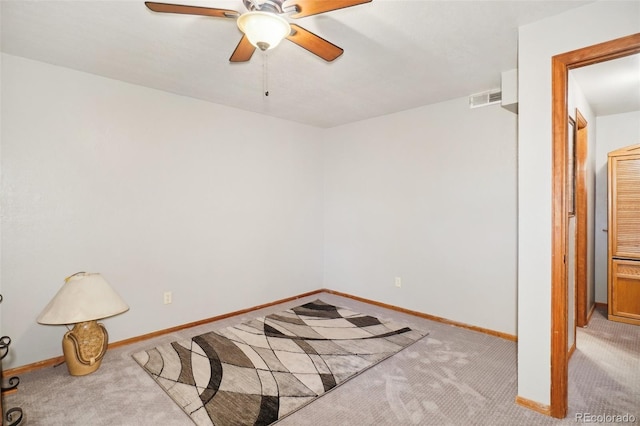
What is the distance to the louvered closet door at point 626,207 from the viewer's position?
348cm

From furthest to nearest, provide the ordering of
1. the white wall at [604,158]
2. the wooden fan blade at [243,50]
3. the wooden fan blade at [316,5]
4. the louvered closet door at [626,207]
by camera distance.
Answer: the white wall at [604,158]
the louvered closet door at [626,207]
the wooden fan blade at [243,50]
the wooden fan blade at [316,5]

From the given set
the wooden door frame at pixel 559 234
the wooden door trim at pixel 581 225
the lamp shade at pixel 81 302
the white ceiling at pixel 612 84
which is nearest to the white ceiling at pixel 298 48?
the wooden door frame at pixel 559 234

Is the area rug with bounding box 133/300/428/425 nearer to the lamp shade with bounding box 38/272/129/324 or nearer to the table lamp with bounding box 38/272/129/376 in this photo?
the table lamp with bounding box 38/272/129/376

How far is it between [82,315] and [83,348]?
30 centimetres

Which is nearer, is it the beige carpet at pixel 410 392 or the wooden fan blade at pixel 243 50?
the wooden fan blade at pixel 243 50

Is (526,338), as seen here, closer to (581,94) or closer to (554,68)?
(554,68)

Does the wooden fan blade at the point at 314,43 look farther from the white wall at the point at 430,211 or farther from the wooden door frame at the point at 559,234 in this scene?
the white wall at the point at 430,211

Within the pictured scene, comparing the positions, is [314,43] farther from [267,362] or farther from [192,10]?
[267,362]

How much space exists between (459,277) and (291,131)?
282cm

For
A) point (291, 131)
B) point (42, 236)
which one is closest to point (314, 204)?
point (291, 131)

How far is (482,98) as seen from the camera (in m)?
3.33

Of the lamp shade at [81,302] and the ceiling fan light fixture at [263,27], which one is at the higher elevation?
the ceiling fan light fixture at [263,27]

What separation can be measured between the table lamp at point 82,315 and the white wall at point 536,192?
9.69ft

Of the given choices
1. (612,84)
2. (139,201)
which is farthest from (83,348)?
(612,84)
